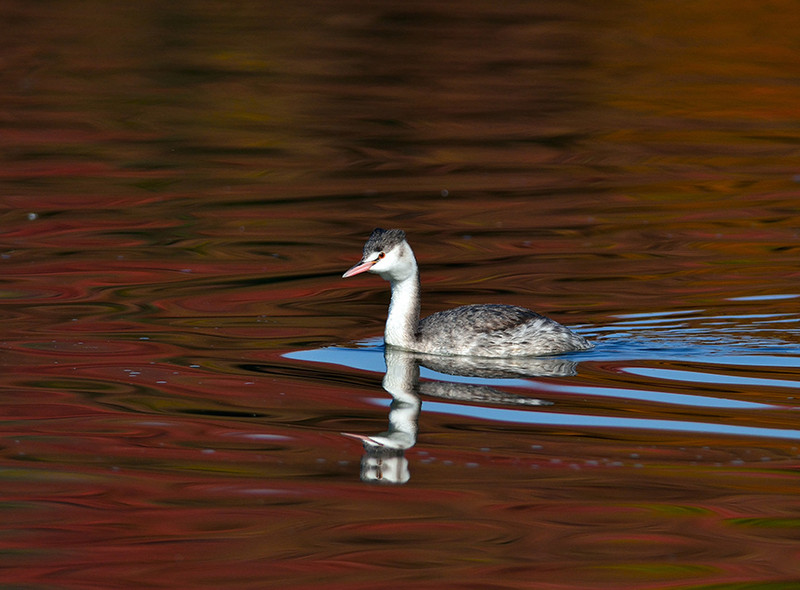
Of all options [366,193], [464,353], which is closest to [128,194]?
[366,193]

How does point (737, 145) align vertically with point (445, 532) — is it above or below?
above

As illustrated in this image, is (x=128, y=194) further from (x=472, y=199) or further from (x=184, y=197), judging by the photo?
(x=472, y=199)

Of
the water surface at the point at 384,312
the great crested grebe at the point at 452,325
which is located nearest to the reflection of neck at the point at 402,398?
the water surface at the point at 384,312

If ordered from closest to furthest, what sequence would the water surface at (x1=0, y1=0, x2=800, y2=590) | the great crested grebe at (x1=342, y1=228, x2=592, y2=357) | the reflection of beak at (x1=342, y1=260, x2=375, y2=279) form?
the water surface at (x1=0, y1=0, x2=800, y2=590) → the great crested grebe at (x1=342, y1=228, x2=592, y2=357) → the reflection of beak at (x1=342, y1=260, x2=375, y2=279)

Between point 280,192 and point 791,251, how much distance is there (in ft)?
19.5

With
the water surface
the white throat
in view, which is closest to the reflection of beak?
the white throat

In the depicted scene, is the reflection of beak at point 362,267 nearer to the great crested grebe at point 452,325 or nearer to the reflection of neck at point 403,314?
the great crested grebe at point 452,325

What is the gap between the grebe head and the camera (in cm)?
1105

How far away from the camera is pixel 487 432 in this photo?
29.1ft

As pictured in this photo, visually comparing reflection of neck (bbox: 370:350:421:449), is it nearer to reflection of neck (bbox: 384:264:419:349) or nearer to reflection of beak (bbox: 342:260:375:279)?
reflection of neck (bbox: 384:264:419:349)

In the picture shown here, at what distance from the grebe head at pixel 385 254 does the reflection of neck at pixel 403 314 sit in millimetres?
115

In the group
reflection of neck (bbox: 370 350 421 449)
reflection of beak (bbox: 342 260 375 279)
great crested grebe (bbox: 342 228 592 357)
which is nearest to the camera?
reflection of neck (bbox: 370 350 421 449)

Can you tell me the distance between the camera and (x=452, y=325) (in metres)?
11.1

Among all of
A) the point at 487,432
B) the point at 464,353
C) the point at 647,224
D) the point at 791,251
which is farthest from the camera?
the point at 647,224
